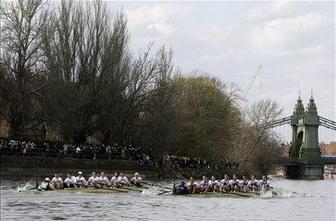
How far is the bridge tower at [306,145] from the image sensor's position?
126688 mm

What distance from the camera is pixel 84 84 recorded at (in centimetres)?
6650

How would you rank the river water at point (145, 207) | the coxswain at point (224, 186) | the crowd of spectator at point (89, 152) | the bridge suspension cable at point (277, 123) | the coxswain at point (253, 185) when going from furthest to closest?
1. the bridge suspension cable at point (277, 123)
2. the crowd of spectator at point (89, 152)
3. the coxswain at point (253, 185)
4. the coxswain at point (224, 186)
5. the river water at point (145, 207)

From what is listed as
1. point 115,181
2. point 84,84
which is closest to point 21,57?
point 84,84

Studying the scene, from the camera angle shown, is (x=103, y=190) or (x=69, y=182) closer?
(x=69, y=182)

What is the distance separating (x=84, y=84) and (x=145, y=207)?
2939cm

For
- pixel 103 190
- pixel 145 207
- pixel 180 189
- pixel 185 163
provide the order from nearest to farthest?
pixel 145 207 → pixel 180 189 → pixel 103 190 → pixel 185 163

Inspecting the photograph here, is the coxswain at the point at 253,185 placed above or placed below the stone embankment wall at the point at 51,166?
below

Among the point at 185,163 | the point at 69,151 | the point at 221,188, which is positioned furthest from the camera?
the point at 185,163

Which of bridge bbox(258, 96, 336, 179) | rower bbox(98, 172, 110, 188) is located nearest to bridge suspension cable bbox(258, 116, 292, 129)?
bridge bbox(258, 96, 336, 179)

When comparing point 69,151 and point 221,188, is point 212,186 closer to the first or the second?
point 221,188

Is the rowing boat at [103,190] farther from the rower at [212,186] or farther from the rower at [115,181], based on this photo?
the rower at [212,186]

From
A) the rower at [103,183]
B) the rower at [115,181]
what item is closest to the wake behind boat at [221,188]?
the rower at [115,181]

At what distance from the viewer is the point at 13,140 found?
2272 inches

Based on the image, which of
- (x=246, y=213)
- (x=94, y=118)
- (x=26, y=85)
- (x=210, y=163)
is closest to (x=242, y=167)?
(x=210, y=163)
